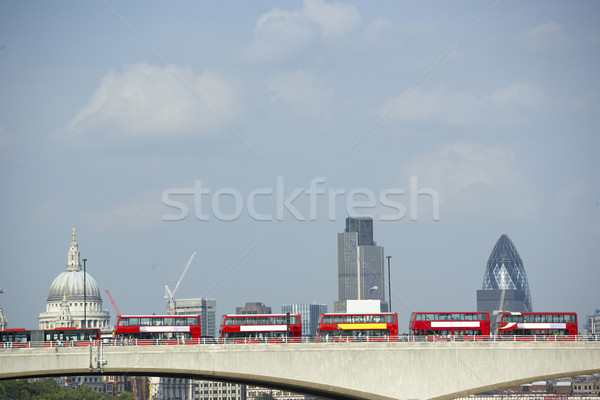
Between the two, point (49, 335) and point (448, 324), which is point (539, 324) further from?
point (49, 335)

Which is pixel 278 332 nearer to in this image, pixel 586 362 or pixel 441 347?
pixel 441 347

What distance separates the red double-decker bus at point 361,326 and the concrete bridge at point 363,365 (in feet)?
27.9

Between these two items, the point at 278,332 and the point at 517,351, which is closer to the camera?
the point at 517,351

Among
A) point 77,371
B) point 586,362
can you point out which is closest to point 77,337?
point 77,371

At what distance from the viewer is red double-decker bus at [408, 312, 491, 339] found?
327ft

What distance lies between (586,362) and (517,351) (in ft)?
23.4

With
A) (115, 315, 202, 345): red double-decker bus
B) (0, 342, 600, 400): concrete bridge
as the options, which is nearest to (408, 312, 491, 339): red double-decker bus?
(0, 342, 600, 400): concrete bridge

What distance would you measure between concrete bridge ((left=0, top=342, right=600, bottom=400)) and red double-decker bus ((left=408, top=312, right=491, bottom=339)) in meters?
8.89

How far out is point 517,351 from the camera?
90.4 metres

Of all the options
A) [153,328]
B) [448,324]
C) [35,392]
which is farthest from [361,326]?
[35,392]

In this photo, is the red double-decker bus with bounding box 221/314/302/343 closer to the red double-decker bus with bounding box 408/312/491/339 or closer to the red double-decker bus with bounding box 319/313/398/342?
the red double-decker bus with bounding box 319/313/398/342

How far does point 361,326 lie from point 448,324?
9.58 metres

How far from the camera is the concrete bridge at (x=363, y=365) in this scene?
88688 millimetres

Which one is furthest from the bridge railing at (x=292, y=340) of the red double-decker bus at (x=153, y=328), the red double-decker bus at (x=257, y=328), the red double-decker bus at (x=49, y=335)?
the red double-decker bus at (x=49, y=335)
